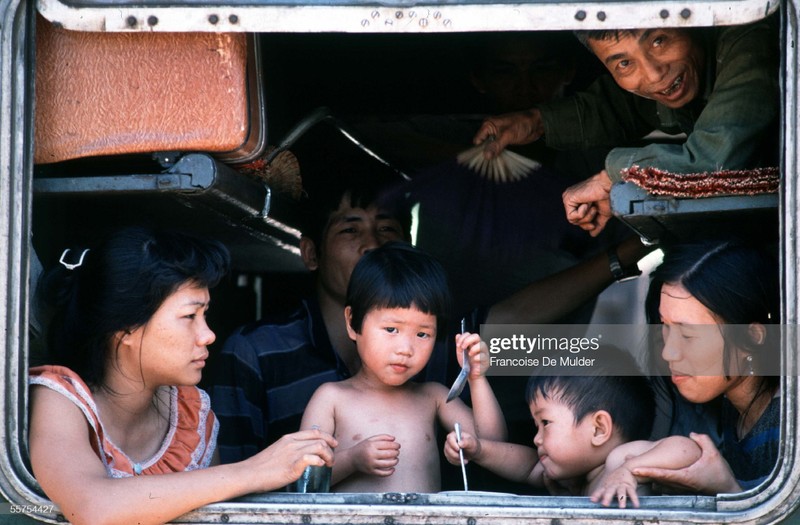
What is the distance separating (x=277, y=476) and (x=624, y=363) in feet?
3.34

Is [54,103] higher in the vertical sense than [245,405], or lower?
higher

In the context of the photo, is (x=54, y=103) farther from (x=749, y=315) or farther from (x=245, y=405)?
(x=749, y=315)

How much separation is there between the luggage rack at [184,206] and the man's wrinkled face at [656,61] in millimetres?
908

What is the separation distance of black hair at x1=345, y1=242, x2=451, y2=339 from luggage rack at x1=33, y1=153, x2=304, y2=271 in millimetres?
327

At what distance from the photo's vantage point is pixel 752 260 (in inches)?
93.4

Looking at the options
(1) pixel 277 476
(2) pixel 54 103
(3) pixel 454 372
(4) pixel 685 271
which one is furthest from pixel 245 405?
(4) pixel 685 271

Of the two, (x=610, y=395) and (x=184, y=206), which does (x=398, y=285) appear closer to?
(x=610, y=395)

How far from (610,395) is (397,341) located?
530mm

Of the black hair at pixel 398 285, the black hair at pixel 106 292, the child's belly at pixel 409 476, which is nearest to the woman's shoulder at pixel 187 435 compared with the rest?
the black hair at pixel 106 292

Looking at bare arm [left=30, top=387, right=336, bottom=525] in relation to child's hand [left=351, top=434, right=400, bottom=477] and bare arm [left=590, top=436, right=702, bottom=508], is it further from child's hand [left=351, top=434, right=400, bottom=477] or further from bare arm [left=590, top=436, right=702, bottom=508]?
bare arm [left=590, top=436, right=702, bottom=508]

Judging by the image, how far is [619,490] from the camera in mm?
2043

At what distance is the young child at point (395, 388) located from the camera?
259cm

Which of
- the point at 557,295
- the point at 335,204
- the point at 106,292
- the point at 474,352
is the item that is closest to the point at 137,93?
the point at 106,292

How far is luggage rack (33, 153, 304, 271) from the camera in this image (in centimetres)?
226
